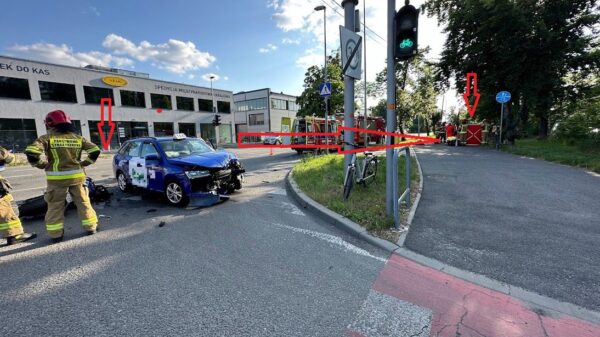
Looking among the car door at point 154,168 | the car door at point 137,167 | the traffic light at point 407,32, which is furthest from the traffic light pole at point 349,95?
the car door at point 137,167

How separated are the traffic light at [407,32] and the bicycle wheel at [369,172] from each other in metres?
3.24

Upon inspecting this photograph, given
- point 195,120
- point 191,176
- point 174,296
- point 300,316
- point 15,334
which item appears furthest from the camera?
point 195,120

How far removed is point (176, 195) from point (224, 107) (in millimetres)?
39441

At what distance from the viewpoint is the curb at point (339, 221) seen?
12.7ft

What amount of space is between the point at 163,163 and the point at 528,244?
6.69m

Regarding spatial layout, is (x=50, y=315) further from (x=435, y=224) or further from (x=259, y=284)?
(x=435, y=224)

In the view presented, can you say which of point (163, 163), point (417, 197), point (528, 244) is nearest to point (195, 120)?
point (163, 163)

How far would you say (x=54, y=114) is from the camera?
4.22m

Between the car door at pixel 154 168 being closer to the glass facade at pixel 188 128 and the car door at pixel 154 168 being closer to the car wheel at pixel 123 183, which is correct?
the car wheel at pixel 123 183

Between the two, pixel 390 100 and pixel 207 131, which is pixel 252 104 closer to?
pixel 207 131

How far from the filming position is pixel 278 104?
52.6 m
